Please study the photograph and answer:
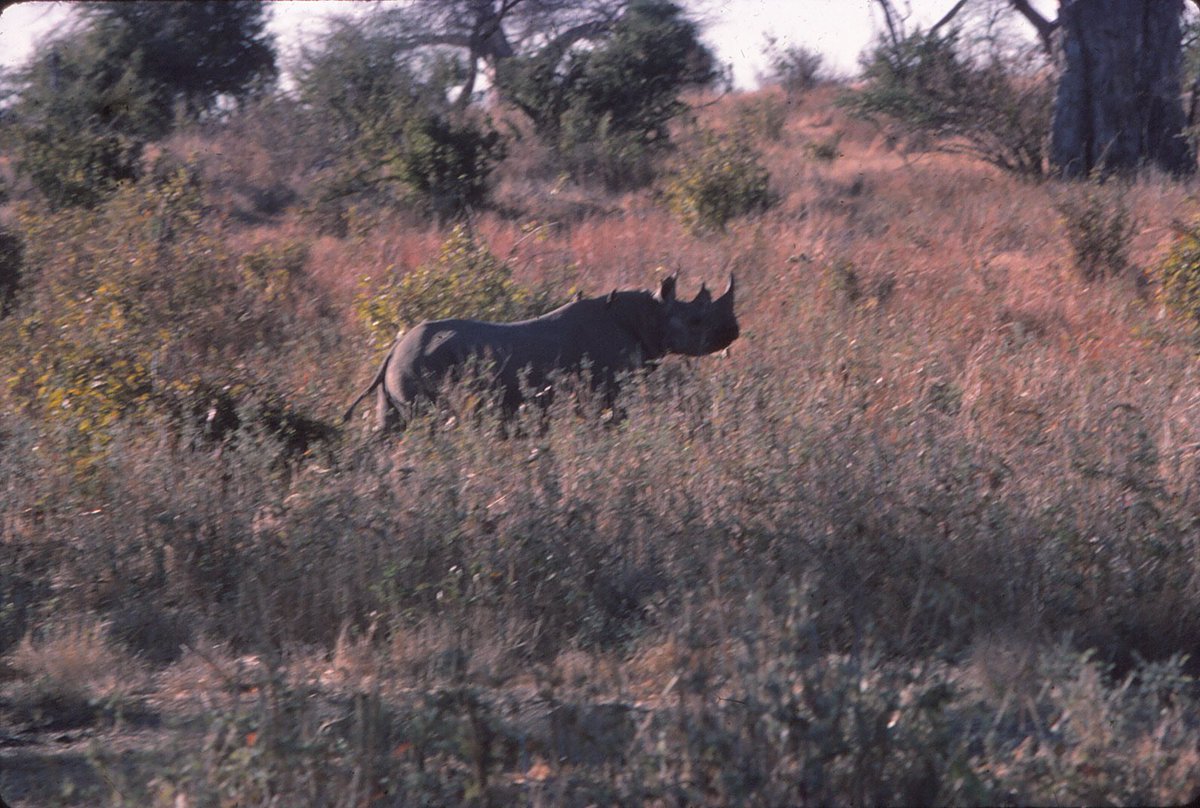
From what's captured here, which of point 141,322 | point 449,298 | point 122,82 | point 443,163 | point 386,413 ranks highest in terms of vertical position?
point 122,82

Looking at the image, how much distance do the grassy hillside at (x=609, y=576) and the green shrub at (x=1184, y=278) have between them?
0.76ft

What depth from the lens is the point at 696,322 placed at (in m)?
9.01

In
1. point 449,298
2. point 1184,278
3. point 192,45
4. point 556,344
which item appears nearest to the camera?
point 556,344

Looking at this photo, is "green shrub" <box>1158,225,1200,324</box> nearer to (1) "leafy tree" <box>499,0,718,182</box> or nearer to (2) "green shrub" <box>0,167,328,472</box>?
(2) "green shrub" <box>0,167,328,472</box>

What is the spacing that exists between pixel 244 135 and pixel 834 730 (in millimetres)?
16615

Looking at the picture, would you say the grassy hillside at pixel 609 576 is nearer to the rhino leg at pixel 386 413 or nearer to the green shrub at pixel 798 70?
the rhino leg at pixel 386 413

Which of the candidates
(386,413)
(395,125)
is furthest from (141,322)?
(395,125)

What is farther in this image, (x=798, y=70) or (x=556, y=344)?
(x=798, y=70)

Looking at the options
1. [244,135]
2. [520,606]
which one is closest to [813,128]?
[244,135]

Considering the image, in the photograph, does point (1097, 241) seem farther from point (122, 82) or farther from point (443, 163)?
point (122, 82)

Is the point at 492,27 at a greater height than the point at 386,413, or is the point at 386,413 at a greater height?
the point at 492,27

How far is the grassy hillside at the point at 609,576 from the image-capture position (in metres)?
3.70

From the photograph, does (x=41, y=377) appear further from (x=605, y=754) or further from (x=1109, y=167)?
(x=1109, y=167)

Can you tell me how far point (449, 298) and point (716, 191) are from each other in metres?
6.93
